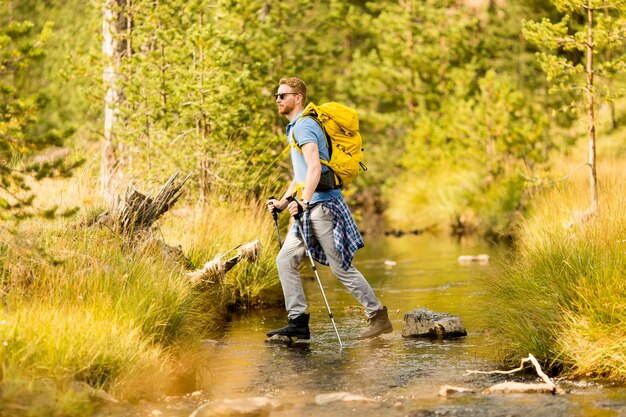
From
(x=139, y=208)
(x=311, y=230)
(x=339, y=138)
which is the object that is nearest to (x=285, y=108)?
(x=339, y=138)

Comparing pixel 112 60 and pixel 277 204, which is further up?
pixel 112 60

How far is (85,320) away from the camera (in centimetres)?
759

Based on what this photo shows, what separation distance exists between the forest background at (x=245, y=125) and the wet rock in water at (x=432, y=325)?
1900 mm

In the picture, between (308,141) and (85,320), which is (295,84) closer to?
(308,141)

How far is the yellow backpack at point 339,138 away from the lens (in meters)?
10.1

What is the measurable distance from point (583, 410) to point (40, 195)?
6.65m

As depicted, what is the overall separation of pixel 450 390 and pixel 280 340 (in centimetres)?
300

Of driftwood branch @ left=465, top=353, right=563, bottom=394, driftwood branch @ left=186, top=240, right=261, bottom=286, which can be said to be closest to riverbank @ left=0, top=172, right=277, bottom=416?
driftwood branch @ left=186, top=240, right=261, bottom=286

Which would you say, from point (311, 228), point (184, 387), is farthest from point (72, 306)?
point (311, 228)

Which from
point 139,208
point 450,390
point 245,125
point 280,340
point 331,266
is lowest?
point 280,340

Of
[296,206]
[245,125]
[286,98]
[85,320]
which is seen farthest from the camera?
[245,125]

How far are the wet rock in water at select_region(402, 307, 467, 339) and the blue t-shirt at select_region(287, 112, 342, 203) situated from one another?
1.41 metres

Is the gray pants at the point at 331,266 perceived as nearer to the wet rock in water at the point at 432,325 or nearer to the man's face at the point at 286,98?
the wet rock in water at the point at 432,325

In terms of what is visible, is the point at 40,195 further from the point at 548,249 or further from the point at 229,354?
the point at 548,249
